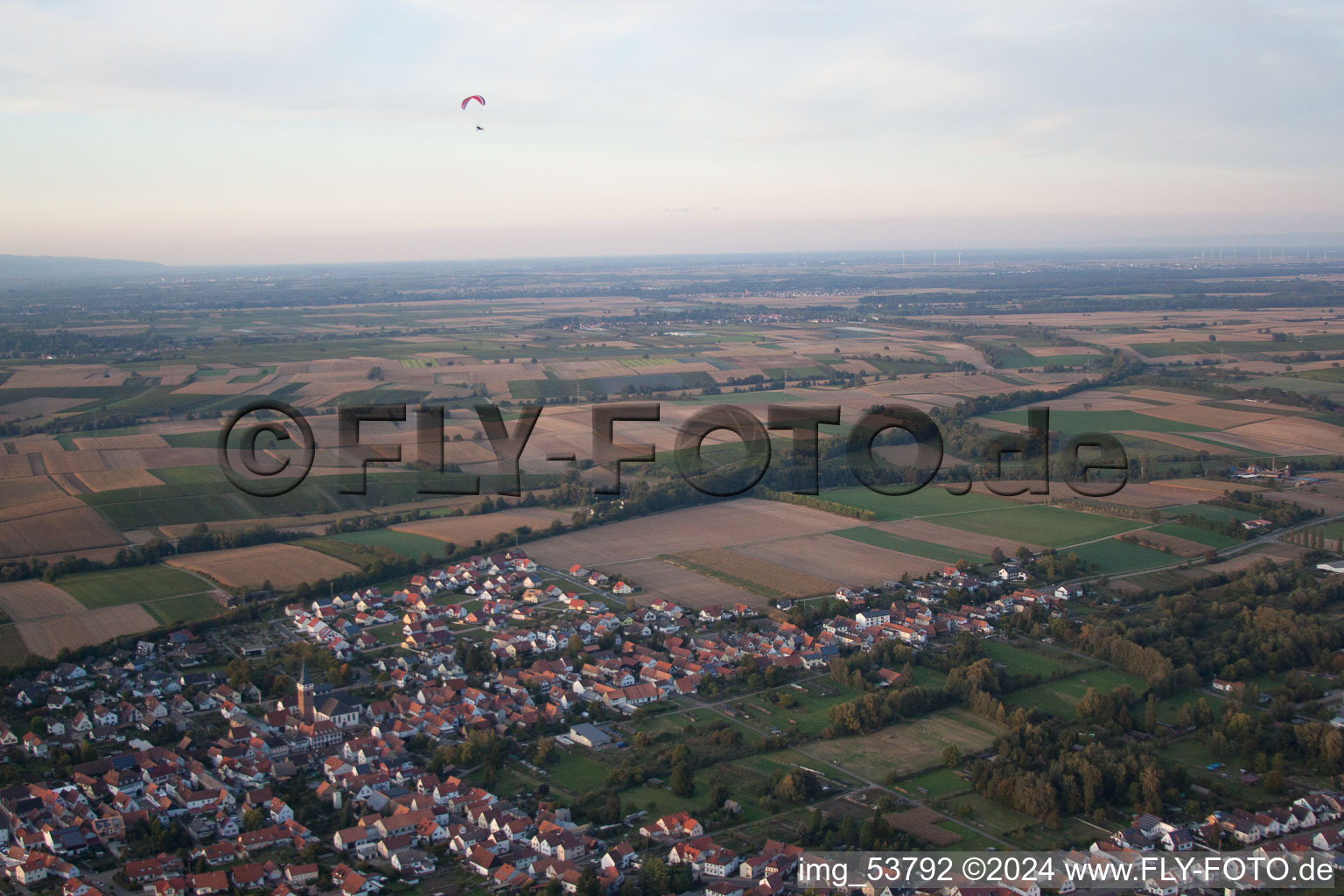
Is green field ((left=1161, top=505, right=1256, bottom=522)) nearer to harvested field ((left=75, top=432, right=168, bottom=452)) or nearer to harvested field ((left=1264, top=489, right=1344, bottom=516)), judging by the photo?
harvested field ((left=1264, top=489, right=1344, bottom=516))

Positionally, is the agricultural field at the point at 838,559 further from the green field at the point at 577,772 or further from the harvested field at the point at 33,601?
the harvested field at the point at 33,601

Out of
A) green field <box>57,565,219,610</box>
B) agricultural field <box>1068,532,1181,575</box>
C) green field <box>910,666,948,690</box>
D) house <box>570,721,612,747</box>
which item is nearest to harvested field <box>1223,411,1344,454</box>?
agricultural field <box>1068,532,1181,575</box>

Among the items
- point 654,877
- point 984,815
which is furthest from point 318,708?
point 984,815

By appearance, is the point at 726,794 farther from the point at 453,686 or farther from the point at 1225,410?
the point at 1225,410

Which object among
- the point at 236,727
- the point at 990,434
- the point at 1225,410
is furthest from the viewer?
the point at 1225,410

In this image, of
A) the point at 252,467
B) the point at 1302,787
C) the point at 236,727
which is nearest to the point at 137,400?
the point at 252,467

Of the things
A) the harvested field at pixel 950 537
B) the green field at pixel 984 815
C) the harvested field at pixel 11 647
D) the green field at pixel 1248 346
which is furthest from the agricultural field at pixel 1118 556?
the green field at pixel 1248 346

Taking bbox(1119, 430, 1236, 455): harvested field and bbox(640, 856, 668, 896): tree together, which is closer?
bbox(640, 856, 668, 896): tree

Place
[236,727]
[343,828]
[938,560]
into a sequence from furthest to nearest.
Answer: [938,560] < [236,727] < [343,828]
